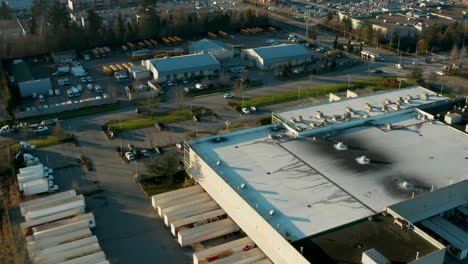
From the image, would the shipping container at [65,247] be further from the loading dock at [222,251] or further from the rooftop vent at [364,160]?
the rooftop vent at [364,160]

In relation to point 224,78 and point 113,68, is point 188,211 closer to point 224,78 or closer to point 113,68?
point 224,78

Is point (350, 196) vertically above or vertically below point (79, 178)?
above

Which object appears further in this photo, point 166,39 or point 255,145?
point 166,39

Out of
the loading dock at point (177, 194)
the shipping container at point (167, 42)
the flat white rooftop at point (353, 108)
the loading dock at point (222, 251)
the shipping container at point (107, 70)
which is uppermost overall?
the flat white rooftop at point (353, 108)

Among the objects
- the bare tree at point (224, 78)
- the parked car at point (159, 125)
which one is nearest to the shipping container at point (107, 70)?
the bare tree at point (224, 78)

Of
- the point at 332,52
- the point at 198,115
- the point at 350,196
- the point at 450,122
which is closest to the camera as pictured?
the point at 350,196

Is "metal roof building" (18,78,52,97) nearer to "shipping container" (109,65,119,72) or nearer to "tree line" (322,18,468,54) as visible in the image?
"shipping container" (109,65,119,72)

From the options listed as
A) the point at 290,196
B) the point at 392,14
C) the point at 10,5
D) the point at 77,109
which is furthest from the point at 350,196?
the point at 10,5

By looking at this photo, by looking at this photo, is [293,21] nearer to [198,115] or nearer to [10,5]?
[198,115]

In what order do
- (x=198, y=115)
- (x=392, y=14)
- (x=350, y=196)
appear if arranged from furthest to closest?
(x=392, y=14) → (x=198, y=115) → (x=350, y=196)
